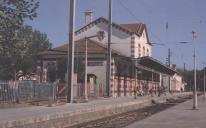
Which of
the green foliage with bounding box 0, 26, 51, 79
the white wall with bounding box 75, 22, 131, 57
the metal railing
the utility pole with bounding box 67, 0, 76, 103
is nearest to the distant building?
the white wall with bounding box 75, 22, 131, 57

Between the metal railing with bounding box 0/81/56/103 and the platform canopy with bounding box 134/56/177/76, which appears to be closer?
the metal railing with bounding box 0/81/56/103

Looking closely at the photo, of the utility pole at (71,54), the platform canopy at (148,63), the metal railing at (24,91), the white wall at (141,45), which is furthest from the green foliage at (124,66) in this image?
the utility pole at (71,54)

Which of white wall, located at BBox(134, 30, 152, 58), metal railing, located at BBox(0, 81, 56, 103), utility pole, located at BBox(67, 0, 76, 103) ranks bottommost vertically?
metal railing, located at BBox(0, 81, 56, 103)

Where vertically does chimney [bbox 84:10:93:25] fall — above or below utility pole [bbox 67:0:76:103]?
above

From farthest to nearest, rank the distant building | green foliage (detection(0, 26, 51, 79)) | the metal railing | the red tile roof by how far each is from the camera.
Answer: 1. the red tile roof
2. the distant building
3. green foliage (detection(0, 26, 51, 79))
4. the metal railing

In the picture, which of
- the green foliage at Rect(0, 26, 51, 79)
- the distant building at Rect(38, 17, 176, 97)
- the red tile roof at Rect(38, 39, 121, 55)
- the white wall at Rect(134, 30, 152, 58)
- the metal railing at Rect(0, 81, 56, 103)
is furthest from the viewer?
the white wall at Rect(134, 30, 152, 58)

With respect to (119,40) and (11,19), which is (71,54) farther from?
(119,40)

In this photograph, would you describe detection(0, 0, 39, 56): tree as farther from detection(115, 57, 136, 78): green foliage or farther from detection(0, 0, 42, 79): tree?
detection(115, 57, 136, 78): green foliage

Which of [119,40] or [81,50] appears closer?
[81,50]

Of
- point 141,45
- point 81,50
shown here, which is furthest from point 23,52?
point 141,45

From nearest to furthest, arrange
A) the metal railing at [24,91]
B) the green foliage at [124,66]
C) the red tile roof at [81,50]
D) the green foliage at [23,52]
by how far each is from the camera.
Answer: the metal railing at [24,91] < the green foliage at [23,52] < the red tile roof at [81,50] < the green foliage at [124,66]

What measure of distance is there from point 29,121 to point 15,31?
1579 centimetres

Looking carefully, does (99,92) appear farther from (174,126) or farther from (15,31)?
(174,126)

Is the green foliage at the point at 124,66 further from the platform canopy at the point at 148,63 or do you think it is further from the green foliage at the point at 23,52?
the green foliage at the point at 23,52
